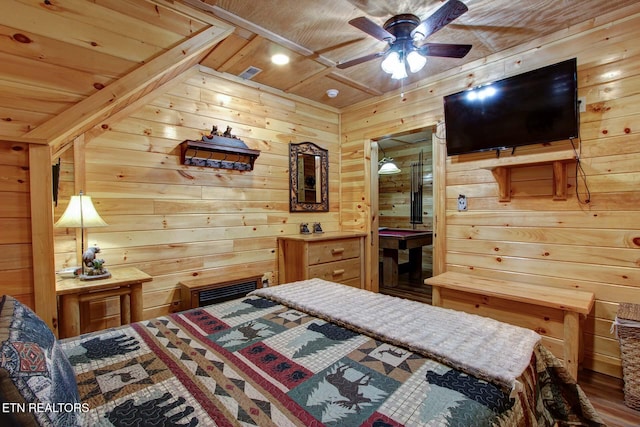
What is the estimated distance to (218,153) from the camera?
9.95ft

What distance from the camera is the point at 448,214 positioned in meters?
3.13

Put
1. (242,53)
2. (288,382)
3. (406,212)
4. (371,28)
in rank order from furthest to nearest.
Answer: (406,212) → (242,53) → (371,28) → (288,382)

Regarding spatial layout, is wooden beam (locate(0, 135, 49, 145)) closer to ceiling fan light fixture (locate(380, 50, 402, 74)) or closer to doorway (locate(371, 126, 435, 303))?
ceiling fan light fixture (locate(380, 50, 402, 74))

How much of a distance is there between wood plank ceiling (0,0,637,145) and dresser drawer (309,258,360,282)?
6.53 ft

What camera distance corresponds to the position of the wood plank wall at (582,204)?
2.20 m

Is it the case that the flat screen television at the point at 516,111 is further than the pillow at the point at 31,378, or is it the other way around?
the flat screen television at the point at 516,111

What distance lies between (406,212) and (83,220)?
529 centimetres

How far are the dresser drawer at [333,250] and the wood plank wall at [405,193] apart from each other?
7.99ft

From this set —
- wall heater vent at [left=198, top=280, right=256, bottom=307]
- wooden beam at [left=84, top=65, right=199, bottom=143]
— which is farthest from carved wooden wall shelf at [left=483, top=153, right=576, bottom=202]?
wooden beam at [left=84, top=65, right=199, bottom=143]

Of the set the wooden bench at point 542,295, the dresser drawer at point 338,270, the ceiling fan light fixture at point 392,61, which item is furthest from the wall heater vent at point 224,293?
the ceiling fan light fixture at point 392,61

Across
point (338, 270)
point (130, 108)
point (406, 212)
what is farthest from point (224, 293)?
point (406, 212)

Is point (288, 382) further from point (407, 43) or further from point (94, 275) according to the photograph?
point (407, 43)

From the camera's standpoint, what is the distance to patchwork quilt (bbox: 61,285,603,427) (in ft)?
2.77

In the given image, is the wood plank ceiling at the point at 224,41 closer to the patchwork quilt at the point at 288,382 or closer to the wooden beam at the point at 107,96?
the wooden beam at the point at 107,96
